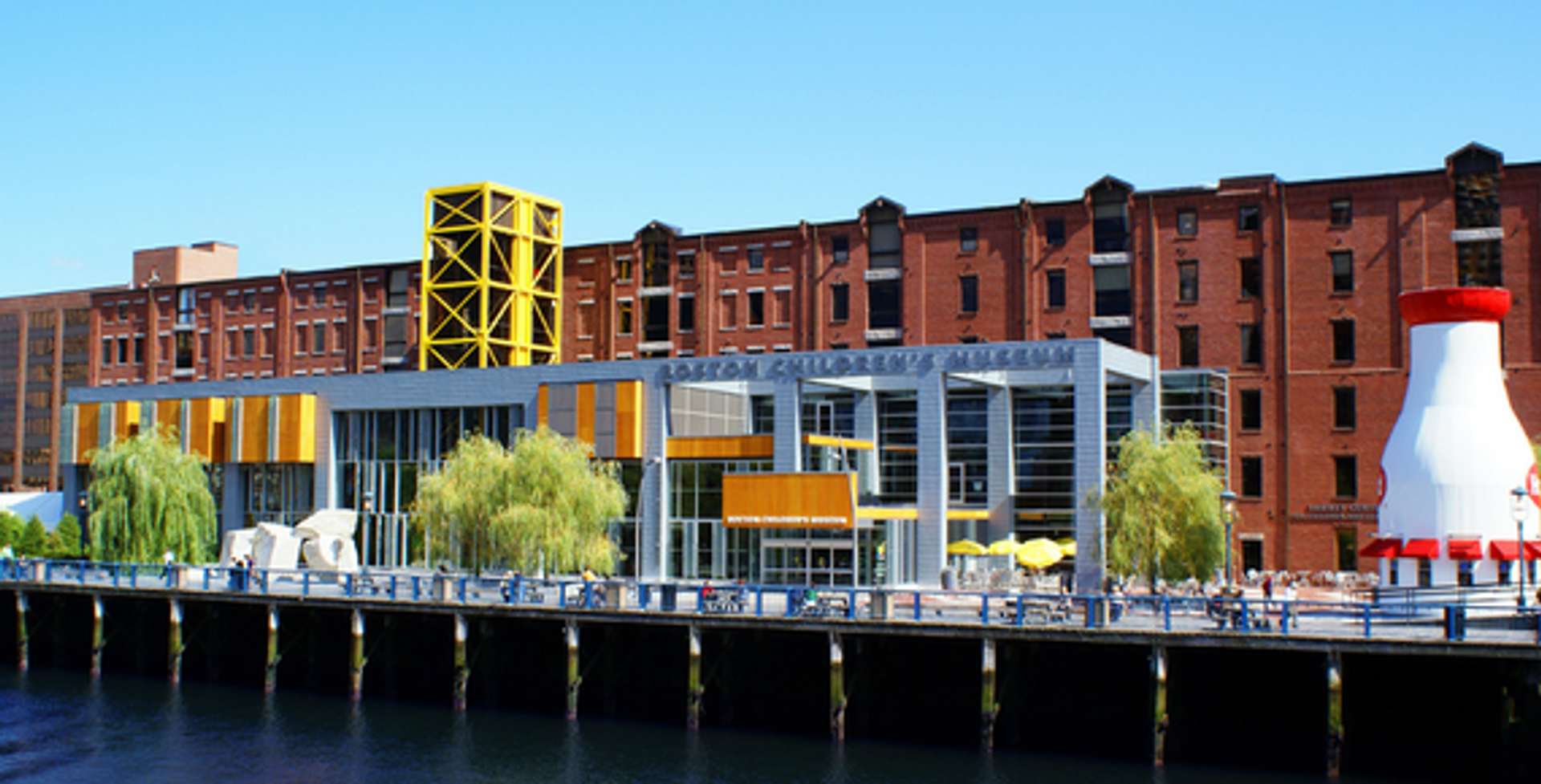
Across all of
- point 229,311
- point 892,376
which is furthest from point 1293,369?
point 229,311

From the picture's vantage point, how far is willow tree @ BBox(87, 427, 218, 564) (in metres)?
61.1

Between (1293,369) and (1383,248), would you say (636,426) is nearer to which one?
(1293,369)

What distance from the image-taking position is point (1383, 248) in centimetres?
6166

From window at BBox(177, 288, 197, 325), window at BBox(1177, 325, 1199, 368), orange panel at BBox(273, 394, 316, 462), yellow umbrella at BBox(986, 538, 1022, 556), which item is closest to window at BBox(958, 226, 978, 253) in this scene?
window at BBox(1177, 325, 1199, 368)

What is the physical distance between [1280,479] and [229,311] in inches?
2388

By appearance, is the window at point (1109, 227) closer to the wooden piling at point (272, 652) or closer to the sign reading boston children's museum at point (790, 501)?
the sign reading boston children's museum at point (790, 501)

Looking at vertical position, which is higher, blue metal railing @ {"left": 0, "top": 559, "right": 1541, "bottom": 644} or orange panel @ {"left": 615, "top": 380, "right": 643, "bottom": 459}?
orange panel @ {"left": 615, "top": 380, "right": 643, "bottom": 459}

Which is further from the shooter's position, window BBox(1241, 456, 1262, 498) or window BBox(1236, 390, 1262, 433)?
window BBox(1236, 390, 1262, 433)

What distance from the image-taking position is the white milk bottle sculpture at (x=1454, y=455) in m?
39.3

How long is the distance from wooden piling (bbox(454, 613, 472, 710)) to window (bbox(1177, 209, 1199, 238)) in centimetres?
3669

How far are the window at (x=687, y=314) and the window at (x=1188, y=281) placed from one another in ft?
80.2

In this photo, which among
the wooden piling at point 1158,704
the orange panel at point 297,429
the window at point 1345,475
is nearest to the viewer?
the wooden piling at point 1158,704

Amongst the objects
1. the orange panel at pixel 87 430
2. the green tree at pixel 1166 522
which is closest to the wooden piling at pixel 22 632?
the orange panel at pixel 87 430

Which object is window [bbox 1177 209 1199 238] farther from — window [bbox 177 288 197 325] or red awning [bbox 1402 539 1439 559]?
window [bbox 177 288 197 325]
